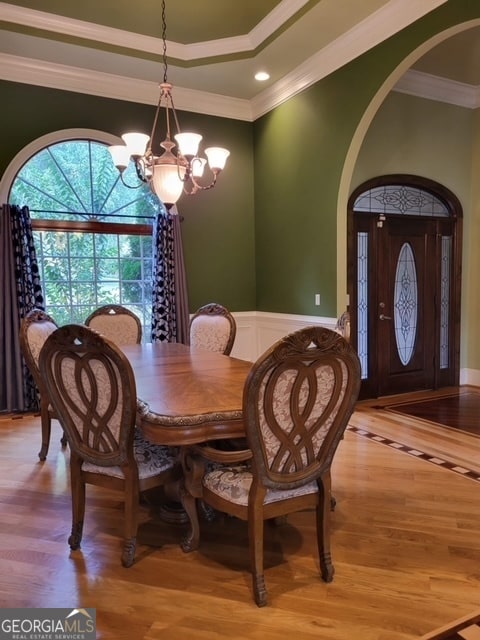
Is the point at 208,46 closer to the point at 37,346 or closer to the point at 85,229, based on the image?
the point at 85,229

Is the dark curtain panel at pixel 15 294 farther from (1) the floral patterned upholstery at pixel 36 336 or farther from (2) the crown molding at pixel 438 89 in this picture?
(2) the crown molding at pixel 438 89

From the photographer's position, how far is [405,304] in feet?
16.9

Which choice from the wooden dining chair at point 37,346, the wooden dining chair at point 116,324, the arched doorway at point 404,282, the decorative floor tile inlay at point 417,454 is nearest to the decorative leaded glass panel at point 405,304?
the arched doorway at point 404,282

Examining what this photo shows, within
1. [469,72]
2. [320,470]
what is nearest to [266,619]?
[320,470]

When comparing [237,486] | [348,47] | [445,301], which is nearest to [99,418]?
[237,486]

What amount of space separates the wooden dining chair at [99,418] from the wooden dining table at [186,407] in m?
0.11

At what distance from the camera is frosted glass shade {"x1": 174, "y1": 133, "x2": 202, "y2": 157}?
110 inches

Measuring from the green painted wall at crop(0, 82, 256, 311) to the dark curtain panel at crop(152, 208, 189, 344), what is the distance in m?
0.21

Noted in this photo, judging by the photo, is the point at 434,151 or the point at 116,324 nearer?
the point at 116,324

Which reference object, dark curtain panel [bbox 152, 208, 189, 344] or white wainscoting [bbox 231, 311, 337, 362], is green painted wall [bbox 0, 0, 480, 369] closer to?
white wainscoting [bbox 231, 311, 337, 362]

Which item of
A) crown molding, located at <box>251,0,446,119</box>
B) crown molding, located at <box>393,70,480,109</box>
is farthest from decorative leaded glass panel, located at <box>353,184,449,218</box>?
crown molding, located at <box>251,0,446,119</box>

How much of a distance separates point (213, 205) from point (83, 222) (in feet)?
4.93

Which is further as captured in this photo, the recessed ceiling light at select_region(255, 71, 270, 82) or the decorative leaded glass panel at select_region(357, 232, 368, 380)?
Result: the decorative leaded glass panel at select_region(357, 232, 368, 380)

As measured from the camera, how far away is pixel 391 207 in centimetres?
496
